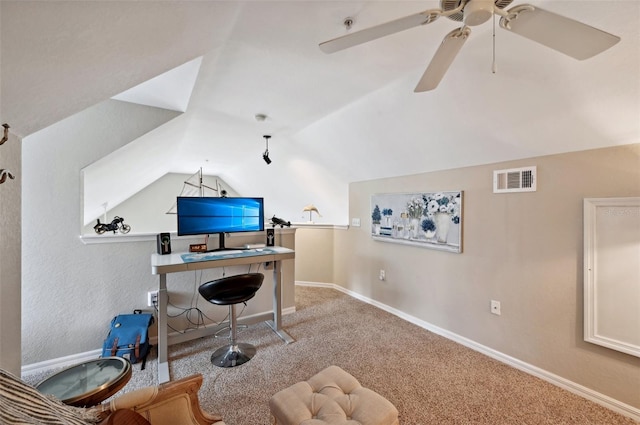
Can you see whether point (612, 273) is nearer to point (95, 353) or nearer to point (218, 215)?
point (218, 215)

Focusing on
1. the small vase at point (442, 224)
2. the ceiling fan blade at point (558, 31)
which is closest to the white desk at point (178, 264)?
the small vase at point (442, 224)

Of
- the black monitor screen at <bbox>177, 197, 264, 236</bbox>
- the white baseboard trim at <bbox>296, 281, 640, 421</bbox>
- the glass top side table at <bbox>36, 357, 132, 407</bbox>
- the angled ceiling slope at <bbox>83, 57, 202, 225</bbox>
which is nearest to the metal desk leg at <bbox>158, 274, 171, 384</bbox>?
the black monitor screen at <bbox>177, 197, 264, 236</bbox>

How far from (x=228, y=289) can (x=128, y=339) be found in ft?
3.19

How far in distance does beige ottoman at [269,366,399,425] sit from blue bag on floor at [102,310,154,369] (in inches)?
62.0

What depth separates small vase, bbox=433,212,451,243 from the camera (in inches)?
109

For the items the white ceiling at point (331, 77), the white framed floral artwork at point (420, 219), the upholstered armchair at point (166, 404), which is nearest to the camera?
the upholstered armchair at point (166, 404)

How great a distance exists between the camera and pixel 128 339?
2219 mm

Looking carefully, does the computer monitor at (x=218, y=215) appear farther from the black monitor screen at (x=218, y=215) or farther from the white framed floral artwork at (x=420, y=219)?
the white framed floral artwork at (x=420, y=219)

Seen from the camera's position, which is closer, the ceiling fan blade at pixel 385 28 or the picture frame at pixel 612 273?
the ceiling fan blade at pixel 385 28

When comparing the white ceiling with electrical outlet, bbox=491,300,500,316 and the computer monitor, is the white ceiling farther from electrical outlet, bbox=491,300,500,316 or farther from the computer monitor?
electrical outlet, bbox=491,300,500,316

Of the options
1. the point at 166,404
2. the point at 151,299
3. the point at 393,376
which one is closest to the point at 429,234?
the point at 393,376

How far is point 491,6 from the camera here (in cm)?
89

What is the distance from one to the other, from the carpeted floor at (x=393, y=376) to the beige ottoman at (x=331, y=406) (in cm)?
55

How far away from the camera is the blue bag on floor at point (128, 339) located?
2180 mm
